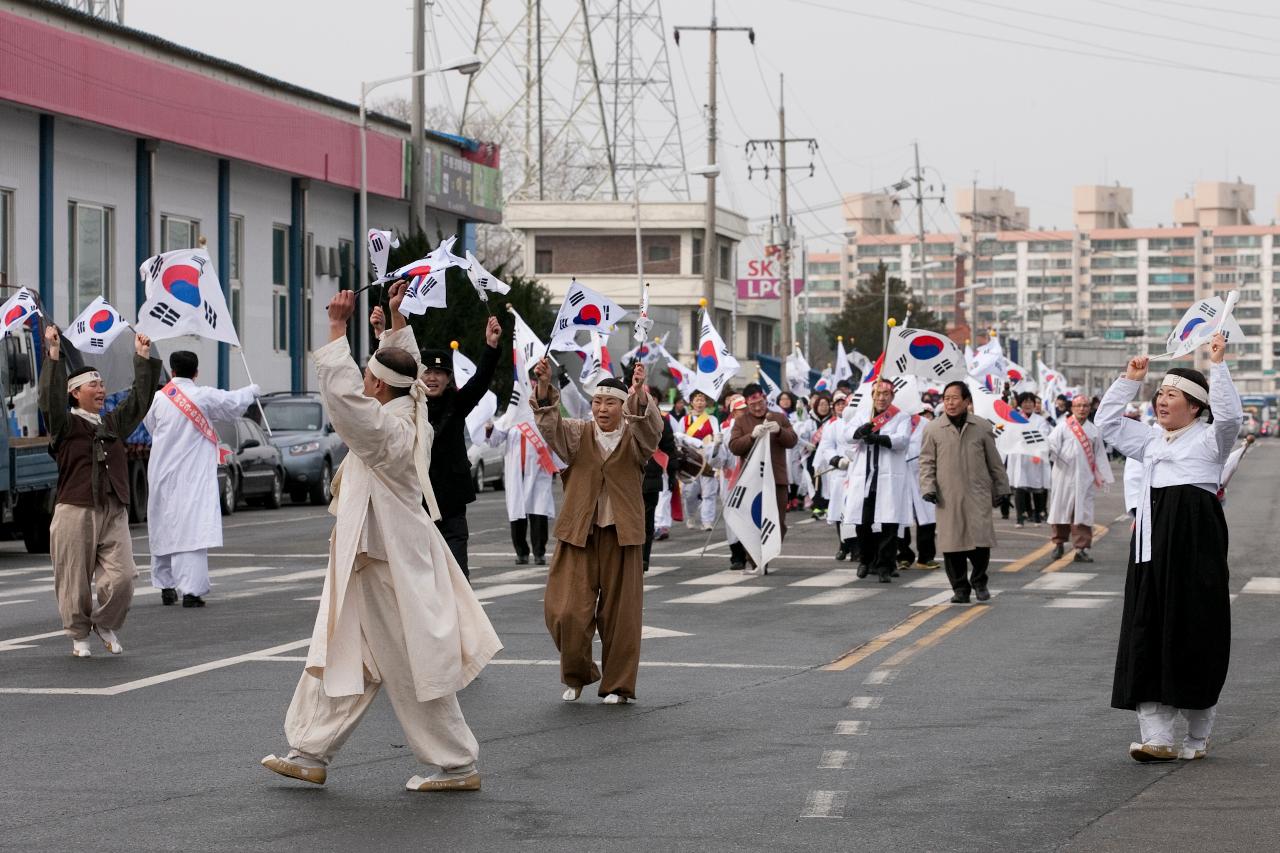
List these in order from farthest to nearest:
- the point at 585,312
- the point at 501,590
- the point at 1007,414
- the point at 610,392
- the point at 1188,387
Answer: the point at 1007,414 → the point at 501,590 → the point at 585,312 → the point at 610,392 → the point at 1188,387

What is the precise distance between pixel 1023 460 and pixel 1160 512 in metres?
20.6

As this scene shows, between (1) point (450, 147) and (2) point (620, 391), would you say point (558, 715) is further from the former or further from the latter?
(1) point (450, 147)

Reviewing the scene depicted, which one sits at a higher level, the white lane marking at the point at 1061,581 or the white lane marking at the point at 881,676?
the white lane marking at the point at 881,676

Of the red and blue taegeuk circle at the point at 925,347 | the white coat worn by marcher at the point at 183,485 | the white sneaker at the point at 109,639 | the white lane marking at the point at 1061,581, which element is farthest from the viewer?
the red and blue taegeuk circle at the point at 925,347

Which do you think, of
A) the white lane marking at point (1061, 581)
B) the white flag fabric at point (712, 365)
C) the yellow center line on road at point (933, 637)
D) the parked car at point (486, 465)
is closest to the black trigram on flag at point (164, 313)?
the yellow center line on road at point (933, 637)

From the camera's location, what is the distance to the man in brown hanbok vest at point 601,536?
10.7 metres

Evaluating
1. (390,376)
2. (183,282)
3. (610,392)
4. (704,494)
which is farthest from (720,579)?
(390,376)

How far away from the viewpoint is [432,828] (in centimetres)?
741

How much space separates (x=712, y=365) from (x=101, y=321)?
933 cm

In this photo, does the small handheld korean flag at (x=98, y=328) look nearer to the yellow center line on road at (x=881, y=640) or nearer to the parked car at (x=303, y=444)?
the yellow center line on road at (x=881, y=640)

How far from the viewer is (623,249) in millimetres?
88250

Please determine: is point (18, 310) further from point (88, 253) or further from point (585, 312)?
point (88, 253)

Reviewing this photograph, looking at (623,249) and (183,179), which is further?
(623,249)

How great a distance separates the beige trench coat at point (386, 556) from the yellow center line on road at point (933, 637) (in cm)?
478
